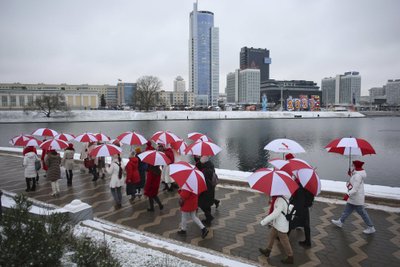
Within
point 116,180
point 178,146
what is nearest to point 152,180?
point 116,180

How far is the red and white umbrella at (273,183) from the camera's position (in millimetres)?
4676

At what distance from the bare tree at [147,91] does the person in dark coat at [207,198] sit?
86.3 meters

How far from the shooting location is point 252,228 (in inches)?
265

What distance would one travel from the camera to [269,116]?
319ft

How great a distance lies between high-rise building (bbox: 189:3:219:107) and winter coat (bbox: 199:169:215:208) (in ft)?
579

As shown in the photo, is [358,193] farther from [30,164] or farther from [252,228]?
[30,164]

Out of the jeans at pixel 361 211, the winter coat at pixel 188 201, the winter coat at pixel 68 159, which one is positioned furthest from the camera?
the winter coat at pixel 68 159

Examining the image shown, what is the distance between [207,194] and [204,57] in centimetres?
18716

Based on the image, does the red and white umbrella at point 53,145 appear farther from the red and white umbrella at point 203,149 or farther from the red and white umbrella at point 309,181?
the red and white umbrella at point 309,181

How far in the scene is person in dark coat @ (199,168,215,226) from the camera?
696cm

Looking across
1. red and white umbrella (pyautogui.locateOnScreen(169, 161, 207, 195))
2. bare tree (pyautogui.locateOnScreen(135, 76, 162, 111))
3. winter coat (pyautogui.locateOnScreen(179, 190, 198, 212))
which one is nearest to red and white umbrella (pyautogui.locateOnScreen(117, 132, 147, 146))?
winter coat (pyautogui.locateOnScreen(179, 190, 198, 212))

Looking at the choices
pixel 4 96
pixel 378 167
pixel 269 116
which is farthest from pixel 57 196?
pixel 4 96

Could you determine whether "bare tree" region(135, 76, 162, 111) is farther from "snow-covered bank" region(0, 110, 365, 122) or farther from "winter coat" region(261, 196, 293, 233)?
"winter coat" region(261, 196, 293, 233)

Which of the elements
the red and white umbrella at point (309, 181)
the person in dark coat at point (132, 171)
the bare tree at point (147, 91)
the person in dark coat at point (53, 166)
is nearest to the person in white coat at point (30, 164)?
the person in dark coat at point (53, 166)
